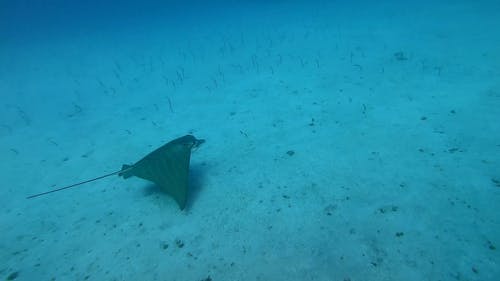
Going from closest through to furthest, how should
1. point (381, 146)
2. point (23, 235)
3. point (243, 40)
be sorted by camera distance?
point (23, 235), point (381, 146), point (243, 40)

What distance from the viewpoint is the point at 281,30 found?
16125mm

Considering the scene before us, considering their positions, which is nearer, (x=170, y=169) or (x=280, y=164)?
(x=170, y=169)

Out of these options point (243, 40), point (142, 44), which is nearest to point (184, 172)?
point (243, 40)

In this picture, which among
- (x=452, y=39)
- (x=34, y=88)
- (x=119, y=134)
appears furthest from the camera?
(x=34, y=88)

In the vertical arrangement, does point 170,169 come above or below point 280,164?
above

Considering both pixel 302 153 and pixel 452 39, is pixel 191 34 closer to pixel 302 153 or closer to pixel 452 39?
pixel 452 39

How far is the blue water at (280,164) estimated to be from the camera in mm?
3787

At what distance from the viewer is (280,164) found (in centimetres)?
557

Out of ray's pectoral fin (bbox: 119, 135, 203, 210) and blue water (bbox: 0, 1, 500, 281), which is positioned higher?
ray's pectoral fin (bbox: 119, 135, 203, 210)

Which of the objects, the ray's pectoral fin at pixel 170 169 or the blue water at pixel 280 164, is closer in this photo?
the blue water at pixel 280 164

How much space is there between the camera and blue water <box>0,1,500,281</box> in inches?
149

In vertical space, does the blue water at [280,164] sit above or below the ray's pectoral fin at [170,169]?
below

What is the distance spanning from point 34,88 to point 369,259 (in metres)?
15.0

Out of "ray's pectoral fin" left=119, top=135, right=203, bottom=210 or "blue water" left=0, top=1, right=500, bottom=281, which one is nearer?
"blue water" left=0, top=1, right=500, bottom=281
